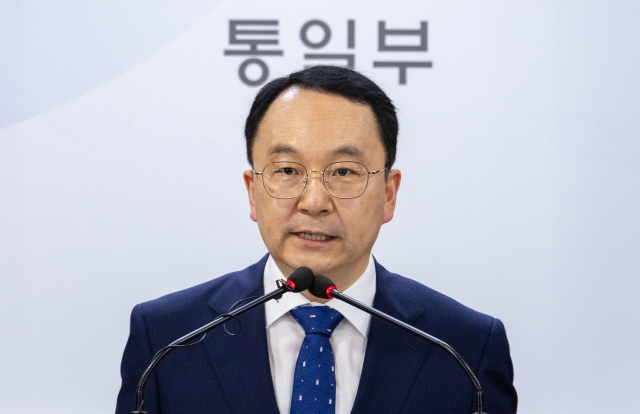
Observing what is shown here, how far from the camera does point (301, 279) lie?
167 cm

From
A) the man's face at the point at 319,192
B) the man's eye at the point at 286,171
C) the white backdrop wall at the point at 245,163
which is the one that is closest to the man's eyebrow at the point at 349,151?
the man's face at the point at 319,192

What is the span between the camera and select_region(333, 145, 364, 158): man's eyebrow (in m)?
2.01

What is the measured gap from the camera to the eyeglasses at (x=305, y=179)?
1.99 m

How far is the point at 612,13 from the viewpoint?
9.30 feet

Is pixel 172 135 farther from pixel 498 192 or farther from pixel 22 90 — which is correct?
pixel 498 192

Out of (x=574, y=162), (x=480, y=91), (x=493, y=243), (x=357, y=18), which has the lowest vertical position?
(x=493, y=243)

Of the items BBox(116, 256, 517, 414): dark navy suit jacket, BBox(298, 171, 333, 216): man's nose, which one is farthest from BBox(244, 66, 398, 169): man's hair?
BBox(116, 256, 517, 414): dark navy suit jacket

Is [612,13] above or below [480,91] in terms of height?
above

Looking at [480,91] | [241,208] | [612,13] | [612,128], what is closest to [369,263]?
[241,208]

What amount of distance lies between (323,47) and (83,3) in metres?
0.81

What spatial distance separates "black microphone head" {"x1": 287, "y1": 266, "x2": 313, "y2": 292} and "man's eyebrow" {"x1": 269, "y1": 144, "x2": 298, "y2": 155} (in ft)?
1.32

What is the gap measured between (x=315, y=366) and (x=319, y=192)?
400 mm

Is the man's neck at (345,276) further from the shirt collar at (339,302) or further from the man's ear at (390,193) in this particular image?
the man's ear at (390,193)

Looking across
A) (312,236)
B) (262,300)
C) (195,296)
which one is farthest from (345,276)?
(262,300)
